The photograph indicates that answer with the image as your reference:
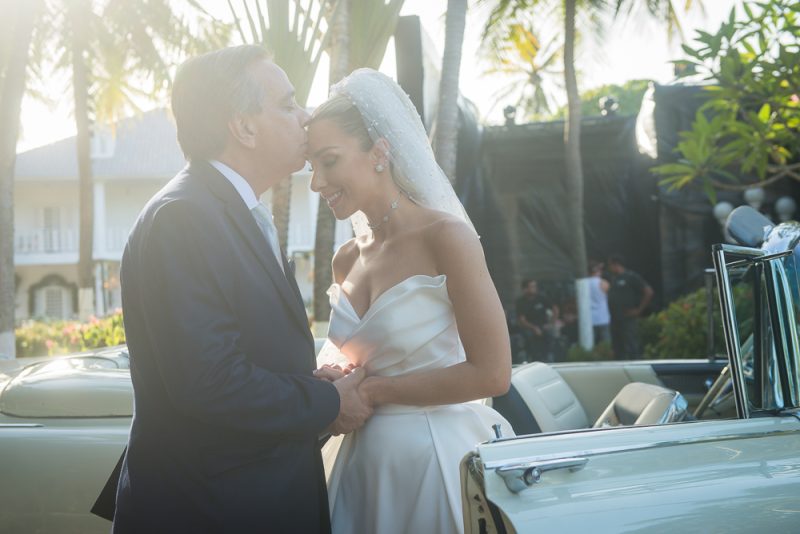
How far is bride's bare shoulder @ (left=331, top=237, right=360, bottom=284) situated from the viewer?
9.46ft

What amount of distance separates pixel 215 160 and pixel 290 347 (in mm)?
522

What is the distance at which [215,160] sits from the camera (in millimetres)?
2223

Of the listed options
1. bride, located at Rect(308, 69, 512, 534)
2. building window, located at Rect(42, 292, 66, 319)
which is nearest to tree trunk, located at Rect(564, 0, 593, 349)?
bride, located at Rect(308, 69, 512, 534)

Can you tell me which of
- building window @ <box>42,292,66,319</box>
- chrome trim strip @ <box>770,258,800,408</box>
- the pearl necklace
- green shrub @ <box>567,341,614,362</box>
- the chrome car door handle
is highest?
the pearl necklace

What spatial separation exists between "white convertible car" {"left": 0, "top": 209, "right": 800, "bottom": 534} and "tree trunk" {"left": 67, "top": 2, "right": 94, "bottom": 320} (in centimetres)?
1411

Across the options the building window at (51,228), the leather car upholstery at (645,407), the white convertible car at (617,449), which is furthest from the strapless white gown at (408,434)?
the building window at (51,228)

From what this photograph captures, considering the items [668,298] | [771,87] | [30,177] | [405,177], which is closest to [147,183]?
[30,177]

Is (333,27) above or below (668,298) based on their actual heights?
above

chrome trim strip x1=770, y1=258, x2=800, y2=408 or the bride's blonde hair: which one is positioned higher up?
the bride's blonde hair

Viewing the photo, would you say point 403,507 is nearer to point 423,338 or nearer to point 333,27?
point 423,338

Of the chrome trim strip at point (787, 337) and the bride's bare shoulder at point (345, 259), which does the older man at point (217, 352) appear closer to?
the bride's bare shoulder at point (345, 259)

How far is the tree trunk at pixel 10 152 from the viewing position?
10586 millimetres

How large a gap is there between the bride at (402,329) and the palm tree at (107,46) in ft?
50.5

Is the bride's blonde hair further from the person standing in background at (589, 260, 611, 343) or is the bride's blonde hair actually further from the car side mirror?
the person standing in background at (589, 260, 611, 343)
